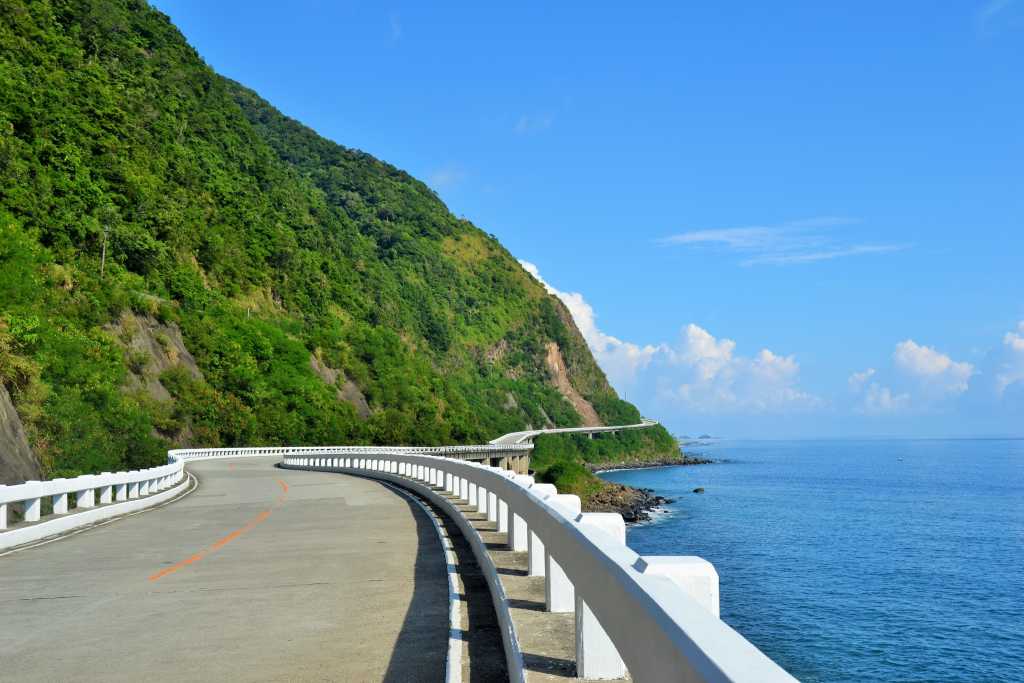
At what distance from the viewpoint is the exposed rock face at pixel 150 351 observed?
228ft

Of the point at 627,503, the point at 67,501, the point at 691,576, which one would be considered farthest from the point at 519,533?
the point at 627,503

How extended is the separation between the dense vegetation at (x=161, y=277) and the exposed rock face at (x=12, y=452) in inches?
407

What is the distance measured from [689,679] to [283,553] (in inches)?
484

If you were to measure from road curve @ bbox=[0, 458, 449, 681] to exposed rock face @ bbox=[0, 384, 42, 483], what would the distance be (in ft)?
19.7

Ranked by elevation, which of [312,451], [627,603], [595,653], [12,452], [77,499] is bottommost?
[77,499]

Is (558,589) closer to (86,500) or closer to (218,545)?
(218,545)

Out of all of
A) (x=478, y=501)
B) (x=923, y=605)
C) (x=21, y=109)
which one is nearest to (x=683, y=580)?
(x=478, y=501)

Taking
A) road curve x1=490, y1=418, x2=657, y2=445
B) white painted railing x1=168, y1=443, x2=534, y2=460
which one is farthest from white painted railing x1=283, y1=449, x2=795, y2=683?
road curve x1=490, y1=418, x2=657, y2=445

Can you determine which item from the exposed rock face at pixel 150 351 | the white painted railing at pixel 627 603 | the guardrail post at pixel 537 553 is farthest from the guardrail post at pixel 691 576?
the exposed rock face at pixel 150 351

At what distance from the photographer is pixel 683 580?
4137 millimetres

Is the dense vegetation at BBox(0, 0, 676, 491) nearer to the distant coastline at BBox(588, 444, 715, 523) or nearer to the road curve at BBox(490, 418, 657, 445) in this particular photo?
the road curve at BBox(490, 418, 657, 445)

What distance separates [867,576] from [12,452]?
3857cm

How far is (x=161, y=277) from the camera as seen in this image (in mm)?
86312

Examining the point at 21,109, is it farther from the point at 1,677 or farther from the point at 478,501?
the point at 1,677
